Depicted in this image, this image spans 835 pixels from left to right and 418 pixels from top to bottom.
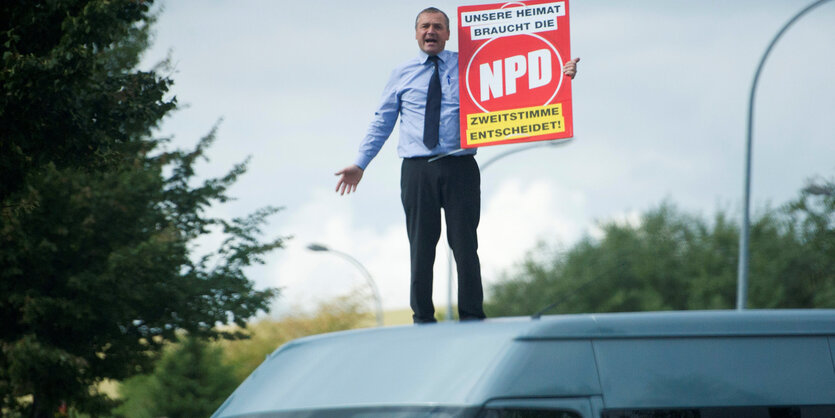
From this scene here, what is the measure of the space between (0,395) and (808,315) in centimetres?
1682

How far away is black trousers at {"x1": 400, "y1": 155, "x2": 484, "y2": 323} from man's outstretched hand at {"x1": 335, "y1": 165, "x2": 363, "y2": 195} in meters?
0.34

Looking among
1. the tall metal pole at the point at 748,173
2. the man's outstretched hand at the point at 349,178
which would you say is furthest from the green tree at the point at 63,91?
the tall metal pole at the point at 748,173

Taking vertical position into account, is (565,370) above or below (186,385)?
above

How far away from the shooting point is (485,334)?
4027 millimetres

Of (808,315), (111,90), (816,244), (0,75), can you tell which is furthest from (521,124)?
(816,244)

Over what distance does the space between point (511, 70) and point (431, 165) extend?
0.68 metres

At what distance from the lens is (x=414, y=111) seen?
Answer: 604 centimetres

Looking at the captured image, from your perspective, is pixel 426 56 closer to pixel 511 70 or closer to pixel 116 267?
pixel 511 70

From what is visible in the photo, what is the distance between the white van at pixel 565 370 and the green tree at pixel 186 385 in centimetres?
4681

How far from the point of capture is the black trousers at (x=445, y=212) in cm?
578

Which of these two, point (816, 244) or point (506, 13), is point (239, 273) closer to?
point (506, 13)

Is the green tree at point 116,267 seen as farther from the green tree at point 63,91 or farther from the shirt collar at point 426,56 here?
the shirt collar at point 426,56

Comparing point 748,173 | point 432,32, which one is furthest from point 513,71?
point 748,173

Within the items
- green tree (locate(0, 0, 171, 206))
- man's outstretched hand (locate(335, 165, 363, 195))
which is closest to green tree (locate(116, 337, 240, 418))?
green tree (locate(0, 0, 171, 206))
